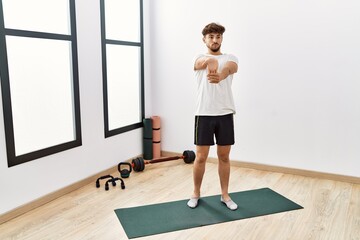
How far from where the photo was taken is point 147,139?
4051 millimetres

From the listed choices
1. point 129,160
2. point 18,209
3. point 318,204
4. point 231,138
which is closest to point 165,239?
point 231,138

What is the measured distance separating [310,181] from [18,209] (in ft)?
8.77

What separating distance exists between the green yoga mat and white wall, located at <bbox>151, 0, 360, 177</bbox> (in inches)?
32.5

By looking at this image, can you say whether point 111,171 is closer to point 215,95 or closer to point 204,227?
point 204,227

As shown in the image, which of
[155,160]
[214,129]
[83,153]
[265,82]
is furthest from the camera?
[155,160]

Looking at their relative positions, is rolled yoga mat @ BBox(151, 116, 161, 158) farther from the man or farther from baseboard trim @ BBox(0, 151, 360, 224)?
the man

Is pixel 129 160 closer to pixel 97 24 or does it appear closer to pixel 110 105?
pixel 110 105

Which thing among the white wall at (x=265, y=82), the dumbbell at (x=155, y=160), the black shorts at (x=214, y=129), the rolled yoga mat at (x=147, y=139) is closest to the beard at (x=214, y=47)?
the black shorts at (x=214, y=129)

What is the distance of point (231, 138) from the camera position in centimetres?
258

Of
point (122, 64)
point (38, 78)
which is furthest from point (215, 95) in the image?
point (122, 64)

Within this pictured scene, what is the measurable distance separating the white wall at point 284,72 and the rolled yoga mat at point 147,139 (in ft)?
1.40

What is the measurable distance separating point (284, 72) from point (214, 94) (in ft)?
4.33

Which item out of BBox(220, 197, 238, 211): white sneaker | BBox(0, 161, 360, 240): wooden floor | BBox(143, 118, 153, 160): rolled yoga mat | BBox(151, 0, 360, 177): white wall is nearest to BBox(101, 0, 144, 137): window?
BBox(143, 118, 153, 160): rolled yoga mat

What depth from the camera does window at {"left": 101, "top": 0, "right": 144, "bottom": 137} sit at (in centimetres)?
349
